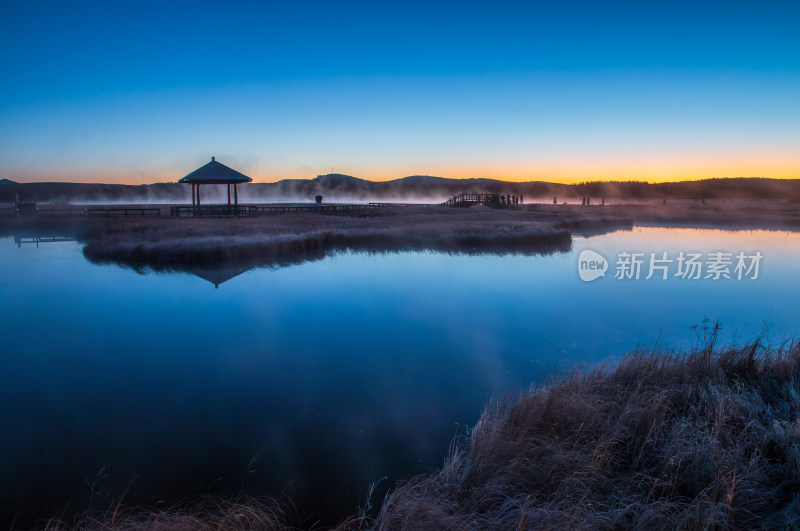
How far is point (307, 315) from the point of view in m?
13.1

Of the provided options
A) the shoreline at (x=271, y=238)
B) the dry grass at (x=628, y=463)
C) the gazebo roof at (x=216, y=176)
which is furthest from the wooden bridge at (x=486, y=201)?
the dry grass at (x=628, y=463)

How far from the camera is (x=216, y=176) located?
32.0 meters

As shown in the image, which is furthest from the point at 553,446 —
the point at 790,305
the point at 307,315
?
the point at 790,305

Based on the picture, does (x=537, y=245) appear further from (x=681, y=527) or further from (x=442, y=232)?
(x=681, y=527)

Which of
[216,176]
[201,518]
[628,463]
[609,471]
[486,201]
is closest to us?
[201,518]

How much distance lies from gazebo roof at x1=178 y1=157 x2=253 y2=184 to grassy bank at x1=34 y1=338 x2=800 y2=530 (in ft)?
96.4

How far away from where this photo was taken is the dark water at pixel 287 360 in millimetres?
5441

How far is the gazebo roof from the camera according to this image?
31748 millimetres

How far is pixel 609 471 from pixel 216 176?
1264 inches

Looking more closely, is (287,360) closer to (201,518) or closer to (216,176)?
(201,518)

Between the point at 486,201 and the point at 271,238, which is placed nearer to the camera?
the point at 271,238

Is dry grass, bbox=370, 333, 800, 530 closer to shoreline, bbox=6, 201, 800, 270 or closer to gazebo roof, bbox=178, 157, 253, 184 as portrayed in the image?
shoreline, bbox=6, 201, 800, 270

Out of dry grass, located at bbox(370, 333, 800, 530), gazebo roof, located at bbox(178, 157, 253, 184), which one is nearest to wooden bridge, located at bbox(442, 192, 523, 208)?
gazebo roof, located at bbox(178, 157, 253, 184)

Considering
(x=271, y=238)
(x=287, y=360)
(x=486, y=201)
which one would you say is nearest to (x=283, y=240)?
(x=271, y=238)
